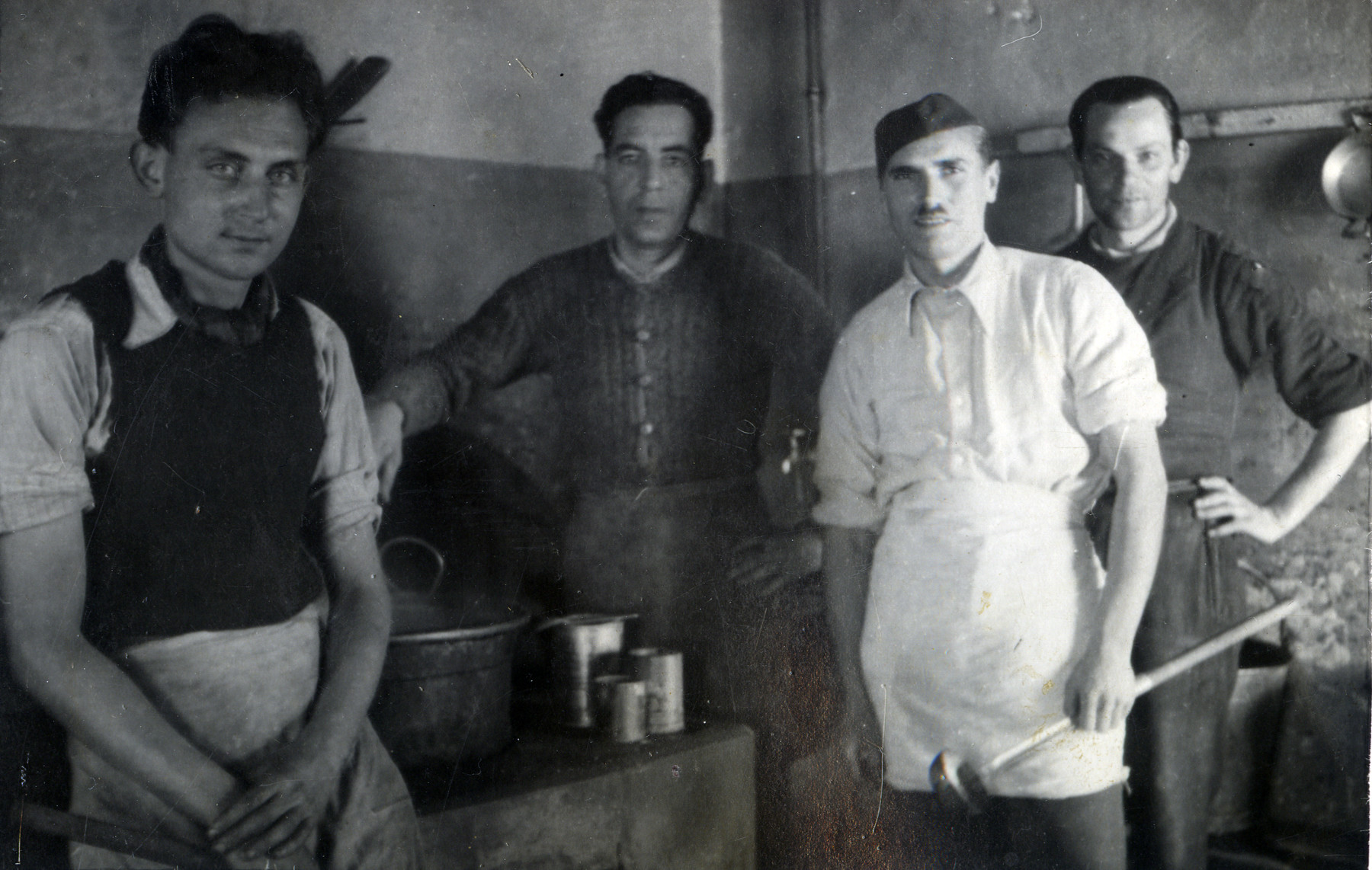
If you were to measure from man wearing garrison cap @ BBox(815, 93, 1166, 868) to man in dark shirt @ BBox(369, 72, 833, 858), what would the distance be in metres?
0.12

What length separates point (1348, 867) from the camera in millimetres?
1740

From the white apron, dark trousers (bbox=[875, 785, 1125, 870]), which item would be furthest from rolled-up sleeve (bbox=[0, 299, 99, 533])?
dark trousers (bbox=[875, 785, 1125, 870])

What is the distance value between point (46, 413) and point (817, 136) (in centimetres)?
127

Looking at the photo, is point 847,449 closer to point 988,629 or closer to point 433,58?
point 988,629

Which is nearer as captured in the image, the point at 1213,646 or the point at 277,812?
the point at 277,812

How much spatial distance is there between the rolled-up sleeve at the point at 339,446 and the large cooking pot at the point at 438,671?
10 centimetres

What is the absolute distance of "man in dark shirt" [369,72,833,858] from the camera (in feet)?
6.19

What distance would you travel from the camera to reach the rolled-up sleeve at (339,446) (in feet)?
5.37

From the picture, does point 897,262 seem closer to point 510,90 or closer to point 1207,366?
point 1207,366

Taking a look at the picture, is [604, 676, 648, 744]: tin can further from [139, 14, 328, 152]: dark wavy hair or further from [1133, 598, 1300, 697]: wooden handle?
[139, 14, 328, 152]: dark wavy hair

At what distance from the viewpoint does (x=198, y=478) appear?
1.54 meters

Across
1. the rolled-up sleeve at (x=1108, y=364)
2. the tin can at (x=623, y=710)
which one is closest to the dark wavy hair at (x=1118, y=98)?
the rolled-up sleeve at (x=1108, y=364)

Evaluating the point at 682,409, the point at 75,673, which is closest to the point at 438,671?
the point at 75,673

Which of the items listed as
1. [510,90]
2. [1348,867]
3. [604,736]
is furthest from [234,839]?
[1348,867]
